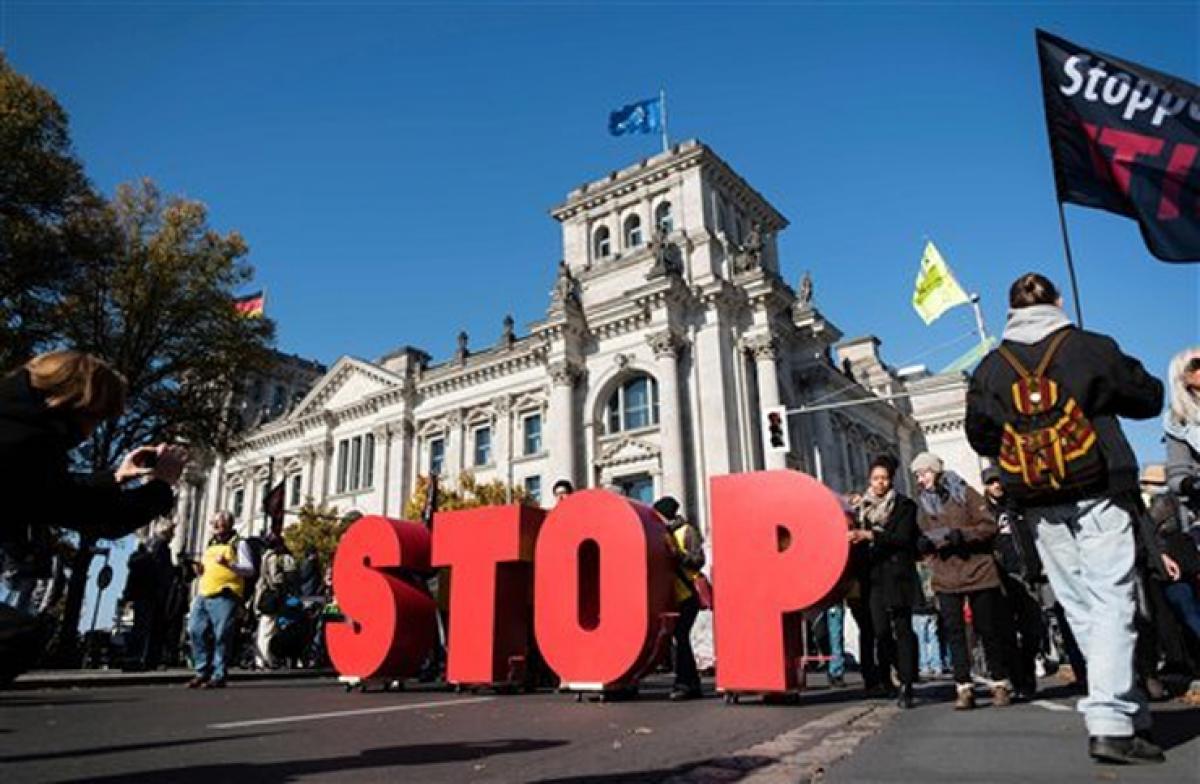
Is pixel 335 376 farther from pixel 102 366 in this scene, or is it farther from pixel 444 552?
pixel 102 366

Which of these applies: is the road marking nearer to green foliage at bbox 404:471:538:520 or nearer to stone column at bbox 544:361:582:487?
green foliage at bbox 404:471:538:520

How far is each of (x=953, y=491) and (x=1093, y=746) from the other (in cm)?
353

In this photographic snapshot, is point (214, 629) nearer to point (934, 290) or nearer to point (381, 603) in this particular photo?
point (381, 603)

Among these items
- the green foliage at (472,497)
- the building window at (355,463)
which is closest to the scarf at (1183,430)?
the green foliage at (472,497)

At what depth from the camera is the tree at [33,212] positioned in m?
17.1

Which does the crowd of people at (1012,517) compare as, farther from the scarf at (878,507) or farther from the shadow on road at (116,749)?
the shadow on road at (116,749)

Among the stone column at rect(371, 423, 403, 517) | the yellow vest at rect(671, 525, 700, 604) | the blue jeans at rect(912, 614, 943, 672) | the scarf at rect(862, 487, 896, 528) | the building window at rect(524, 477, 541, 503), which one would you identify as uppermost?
the stone column at rect(371, 423, 403, 517)

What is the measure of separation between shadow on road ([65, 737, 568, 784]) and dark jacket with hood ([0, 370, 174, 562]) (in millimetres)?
1259

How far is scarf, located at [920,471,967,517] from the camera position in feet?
21.4

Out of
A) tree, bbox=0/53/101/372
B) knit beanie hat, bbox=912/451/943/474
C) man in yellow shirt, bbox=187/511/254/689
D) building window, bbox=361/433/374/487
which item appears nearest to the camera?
knit beanie hat, bbox=912/451/943/474

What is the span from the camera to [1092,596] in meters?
3.52

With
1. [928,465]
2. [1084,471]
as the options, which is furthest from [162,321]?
[1084,471]

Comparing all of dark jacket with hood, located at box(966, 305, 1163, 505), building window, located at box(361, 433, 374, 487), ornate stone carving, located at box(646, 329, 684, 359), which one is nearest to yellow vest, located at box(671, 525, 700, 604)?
dark jacket with hood, located at box(966, 305, 1163, 505)

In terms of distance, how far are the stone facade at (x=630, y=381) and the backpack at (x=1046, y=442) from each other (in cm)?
2719
